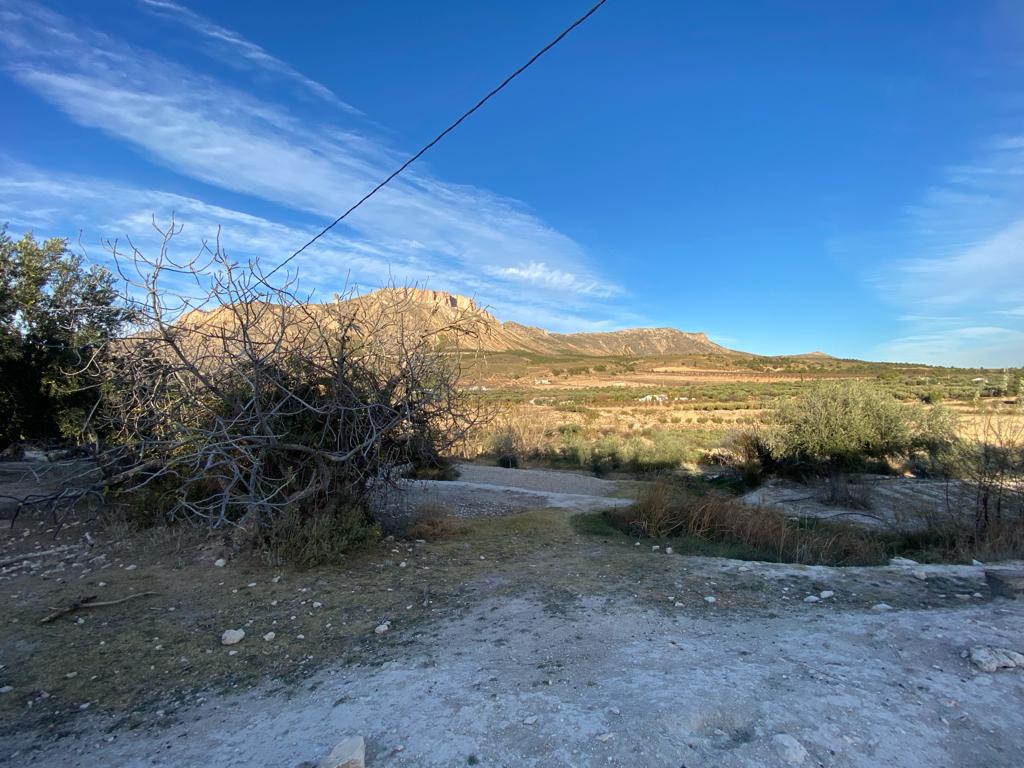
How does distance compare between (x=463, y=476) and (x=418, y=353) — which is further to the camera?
(x=463, y=476)

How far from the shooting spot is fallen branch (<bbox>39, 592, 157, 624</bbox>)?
4.93 meters

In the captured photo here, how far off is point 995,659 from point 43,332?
1117cm

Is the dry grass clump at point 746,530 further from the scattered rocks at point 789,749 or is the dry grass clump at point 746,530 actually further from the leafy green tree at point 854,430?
the leafy green tree at point 854,430

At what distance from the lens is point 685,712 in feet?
10.5

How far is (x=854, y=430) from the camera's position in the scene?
14344 mm

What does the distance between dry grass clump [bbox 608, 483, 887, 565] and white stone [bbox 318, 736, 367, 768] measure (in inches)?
228

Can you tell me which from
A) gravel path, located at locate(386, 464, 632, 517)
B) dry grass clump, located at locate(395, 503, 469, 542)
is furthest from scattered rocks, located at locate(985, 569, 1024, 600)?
gravel path, located at locate(386, 464, 632, 517)

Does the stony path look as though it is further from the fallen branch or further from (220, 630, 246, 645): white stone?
the fallen branch

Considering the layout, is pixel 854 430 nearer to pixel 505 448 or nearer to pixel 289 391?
pixel 505 448

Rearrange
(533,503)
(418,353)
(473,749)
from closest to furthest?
(473,749) → (418,353) → (533,503)

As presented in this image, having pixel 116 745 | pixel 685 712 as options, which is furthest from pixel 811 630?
pixel 116 745

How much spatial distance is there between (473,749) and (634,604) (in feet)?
8.47

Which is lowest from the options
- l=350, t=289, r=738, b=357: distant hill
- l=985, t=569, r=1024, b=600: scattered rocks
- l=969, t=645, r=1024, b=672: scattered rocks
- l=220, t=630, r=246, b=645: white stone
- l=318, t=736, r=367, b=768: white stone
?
l=220, t=630, r=246, b=645: white stone

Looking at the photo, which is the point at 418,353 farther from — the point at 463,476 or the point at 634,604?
the point at 463,476
